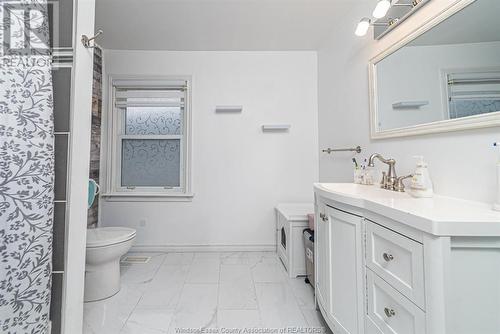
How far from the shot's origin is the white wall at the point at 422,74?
0.95 meters

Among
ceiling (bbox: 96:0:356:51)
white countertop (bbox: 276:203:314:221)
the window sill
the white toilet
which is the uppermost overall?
ceiling (bbox: 96:0:356:51)

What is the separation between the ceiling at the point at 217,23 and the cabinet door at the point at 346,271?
6.01 feet

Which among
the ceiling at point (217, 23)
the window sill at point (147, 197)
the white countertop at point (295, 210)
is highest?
the ceiling at point (217, 23)

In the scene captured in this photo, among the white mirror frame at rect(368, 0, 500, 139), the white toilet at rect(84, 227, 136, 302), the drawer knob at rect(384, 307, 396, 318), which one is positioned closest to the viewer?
the drawer knob at rect(384, 307, 396, 318)

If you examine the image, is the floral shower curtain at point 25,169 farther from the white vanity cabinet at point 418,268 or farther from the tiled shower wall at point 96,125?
the tiled shower wall at point 96,125

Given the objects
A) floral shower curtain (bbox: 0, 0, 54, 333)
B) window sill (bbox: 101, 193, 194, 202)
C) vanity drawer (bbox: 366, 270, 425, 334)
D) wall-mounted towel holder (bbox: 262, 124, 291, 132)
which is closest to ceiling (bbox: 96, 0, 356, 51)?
wall-mounted towel holder (bbox: 262, 124, 291, 132)

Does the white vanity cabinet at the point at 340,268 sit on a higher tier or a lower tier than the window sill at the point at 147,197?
lower

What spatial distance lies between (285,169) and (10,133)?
222 centimetres

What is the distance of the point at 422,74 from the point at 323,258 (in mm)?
1184

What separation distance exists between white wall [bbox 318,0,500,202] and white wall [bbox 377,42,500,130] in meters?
0.12

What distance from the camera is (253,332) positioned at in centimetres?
130

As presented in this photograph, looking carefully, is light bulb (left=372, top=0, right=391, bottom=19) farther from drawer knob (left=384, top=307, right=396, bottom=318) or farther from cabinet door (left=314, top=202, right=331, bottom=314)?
drawer knob (left=384, top=307, right=396, bottom=318)

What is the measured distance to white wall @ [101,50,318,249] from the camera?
2.51m

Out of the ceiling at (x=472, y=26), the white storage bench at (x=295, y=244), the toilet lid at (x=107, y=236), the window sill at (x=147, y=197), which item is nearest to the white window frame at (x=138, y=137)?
Answer: the window sill at (x=147, y=197)
